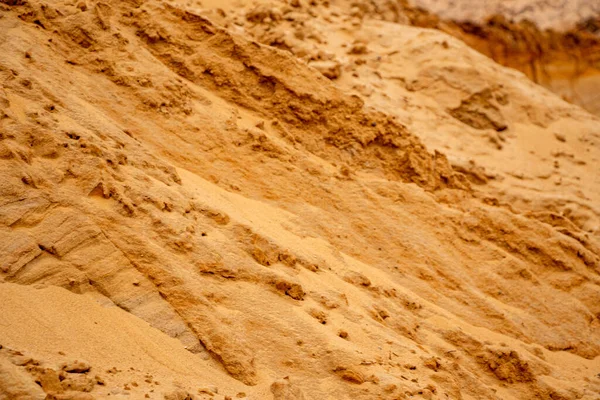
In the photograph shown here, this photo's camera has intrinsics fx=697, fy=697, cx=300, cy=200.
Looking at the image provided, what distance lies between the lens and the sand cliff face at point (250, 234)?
397 centimetres

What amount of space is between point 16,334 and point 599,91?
17.3 metres

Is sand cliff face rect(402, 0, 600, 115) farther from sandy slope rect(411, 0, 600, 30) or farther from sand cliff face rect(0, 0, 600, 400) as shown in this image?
sand cliff face rect(0, 0, 600, 400)

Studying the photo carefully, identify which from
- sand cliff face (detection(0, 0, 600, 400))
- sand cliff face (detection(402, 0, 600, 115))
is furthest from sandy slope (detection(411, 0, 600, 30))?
sand cliff face (detection(0, 0, 600, 400))

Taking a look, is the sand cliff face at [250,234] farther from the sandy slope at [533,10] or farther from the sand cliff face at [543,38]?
the sandy slope at [533,10]

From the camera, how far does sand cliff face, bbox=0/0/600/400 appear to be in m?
3.97

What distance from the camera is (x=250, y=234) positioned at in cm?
501

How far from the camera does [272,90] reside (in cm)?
736

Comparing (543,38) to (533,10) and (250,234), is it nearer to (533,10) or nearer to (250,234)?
(533,10)

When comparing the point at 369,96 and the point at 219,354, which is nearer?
the point at 219,354

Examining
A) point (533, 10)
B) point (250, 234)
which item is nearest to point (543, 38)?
point (533, 10)

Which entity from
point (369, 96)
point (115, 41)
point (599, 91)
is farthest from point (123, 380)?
point (599, 91)

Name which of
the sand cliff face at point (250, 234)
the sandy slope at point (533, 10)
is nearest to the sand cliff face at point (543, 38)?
the sandy slope at point (533, 10)

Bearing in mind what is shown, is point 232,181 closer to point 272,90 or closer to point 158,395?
point 272,90

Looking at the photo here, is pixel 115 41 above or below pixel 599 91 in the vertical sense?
below
